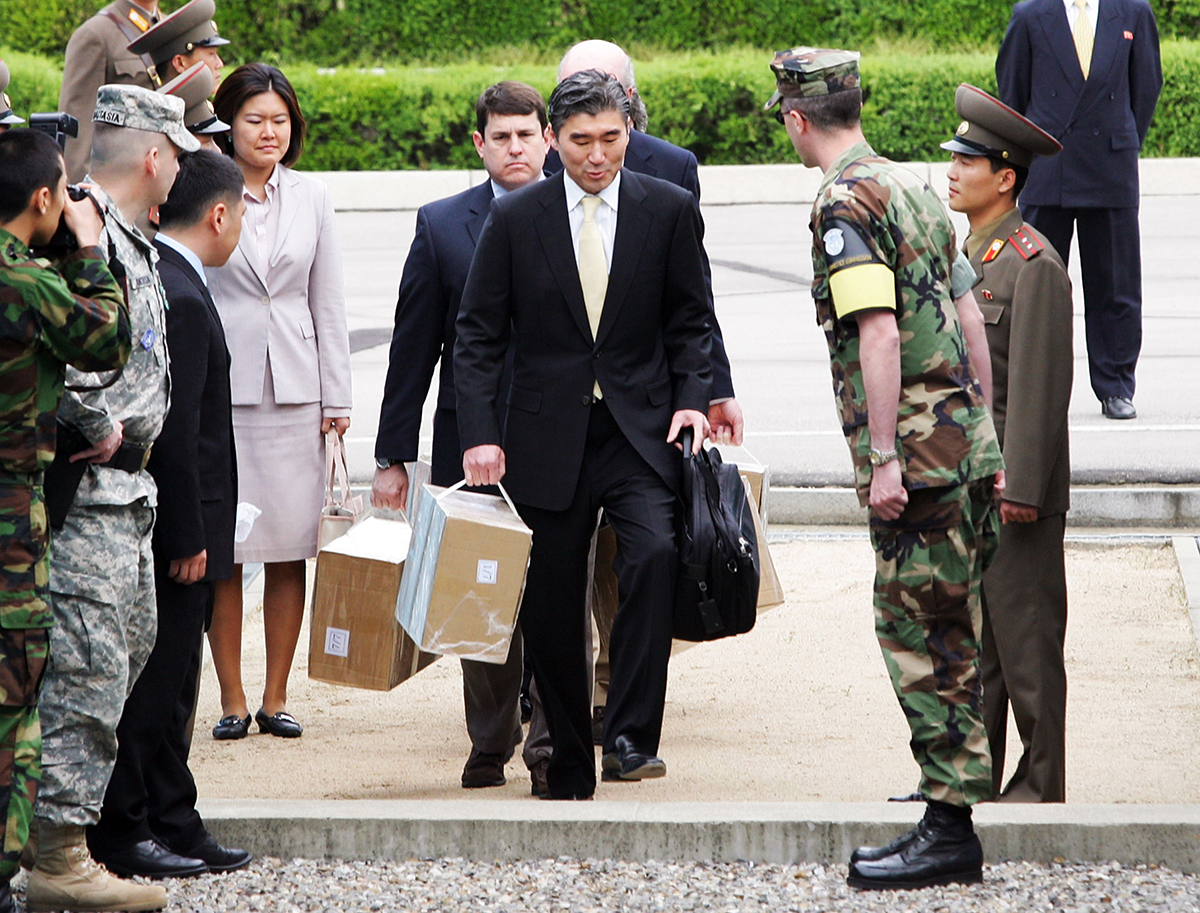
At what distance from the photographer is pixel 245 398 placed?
18.9ft

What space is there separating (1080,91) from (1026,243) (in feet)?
16.5

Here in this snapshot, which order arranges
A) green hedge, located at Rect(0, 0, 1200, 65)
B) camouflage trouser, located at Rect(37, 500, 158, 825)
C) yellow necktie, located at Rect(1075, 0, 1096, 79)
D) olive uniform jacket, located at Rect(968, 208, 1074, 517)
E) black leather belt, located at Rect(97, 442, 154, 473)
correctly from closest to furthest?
1. camouflage trouser, located at Rect(37, 500, 158, 825)
2. black leather belt, located at Rect(97, 442, 154, 473)
3. olive uniform jacket, located at Rect(968, 208, 1074, 517)
4. yellow necktie, located at Rect(1075, 0, 1096, 79)
5. green hedge, located at Rect(0, 0, 1200, 65)

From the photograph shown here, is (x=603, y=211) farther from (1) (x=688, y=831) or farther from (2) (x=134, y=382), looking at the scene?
(1) (x=688, y=831)

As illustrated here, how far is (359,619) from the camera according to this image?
5.21 m

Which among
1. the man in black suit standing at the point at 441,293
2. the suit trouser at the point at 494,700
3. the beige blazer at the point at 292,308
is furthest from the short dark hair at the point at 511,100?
the suit trouser at the point at 494,700

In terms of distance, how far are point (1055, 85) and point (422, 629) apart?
20.1ft

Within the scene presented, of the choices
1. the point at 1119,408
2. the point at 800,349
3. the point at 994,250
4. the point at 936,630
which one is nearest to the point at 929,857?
the point at 936,630

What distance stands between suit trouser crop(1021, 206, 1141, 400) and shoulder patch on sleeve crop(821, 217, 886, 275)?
5440mm

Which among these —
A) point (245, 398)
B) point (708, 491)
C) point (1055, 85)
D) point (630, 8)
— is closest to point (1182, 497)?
point (1055, 85)

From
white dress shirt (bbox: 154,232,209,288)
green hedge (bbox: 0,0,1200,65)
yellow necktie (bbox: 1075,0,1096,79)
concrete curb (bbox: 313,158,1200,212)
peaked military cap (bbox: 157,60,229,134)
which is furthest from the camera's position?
green hedge (bbox: 0,0,1200,65)

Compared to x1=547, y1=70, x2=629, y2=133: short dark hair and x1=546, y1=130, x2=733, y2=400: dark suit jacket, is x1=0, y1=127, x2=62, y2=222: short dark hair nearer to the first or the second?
x1=547, y1=70, x2=629, y2=133: short dark hair

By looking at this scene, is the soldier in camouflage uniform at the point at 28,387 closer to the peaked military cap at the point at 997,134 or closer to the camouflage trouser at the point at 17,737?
the camouflage trouser at the point at 17,737

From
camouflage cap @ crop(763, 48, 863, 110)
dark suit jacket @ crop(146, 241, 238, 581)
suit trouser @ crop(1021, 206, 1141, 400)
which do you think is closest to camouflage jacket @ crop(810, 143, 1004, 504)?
camouflage cap @ crop(763, 48, 863, 110)

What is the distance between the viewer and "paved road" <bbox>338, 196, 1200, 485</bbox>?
28.6ft
